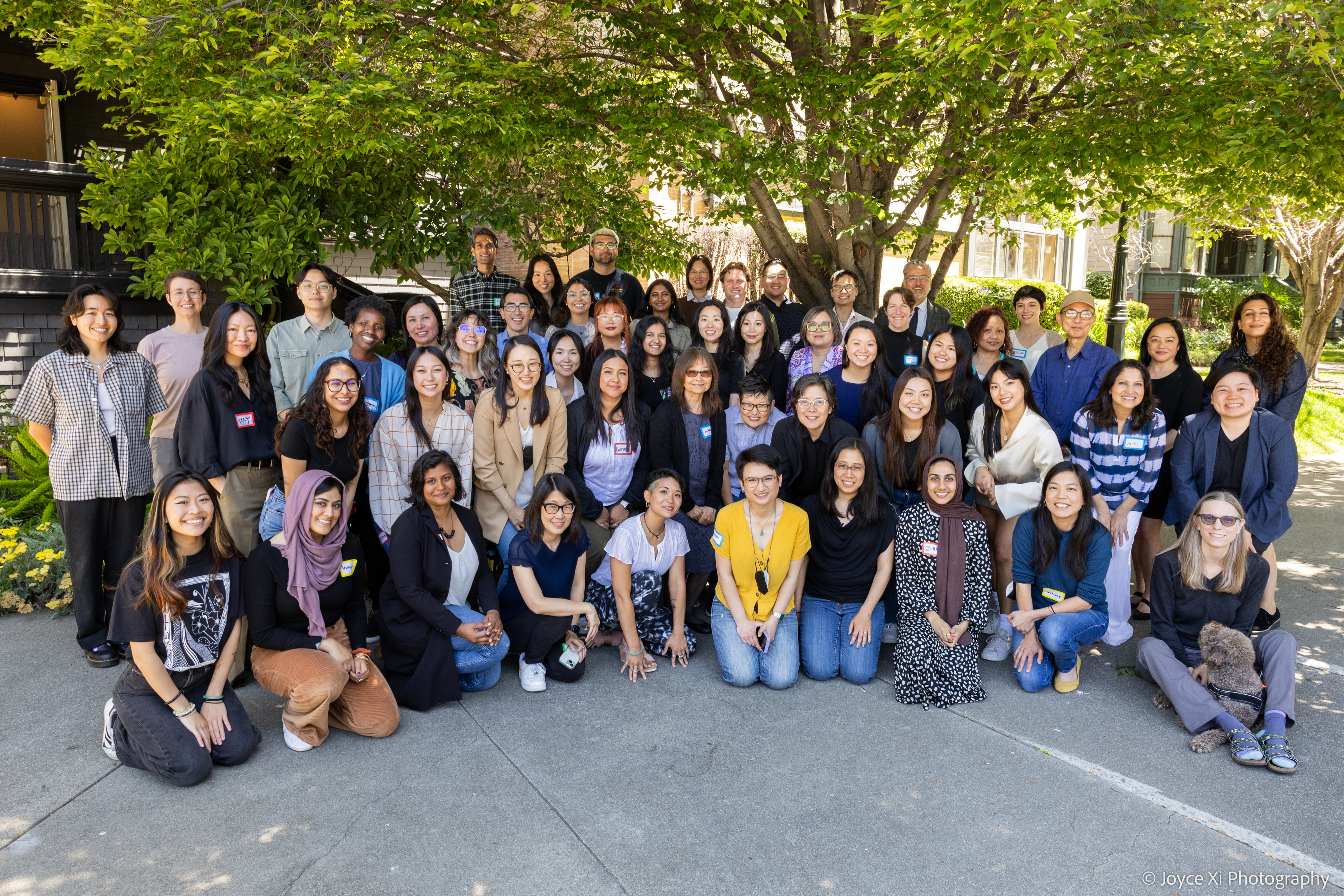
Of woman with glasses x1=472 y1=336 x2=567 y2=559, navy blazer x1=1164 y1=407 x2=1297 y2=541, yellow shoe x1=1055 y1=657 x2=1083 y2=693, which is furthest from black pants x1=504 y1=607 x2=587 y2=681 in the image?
navy blazer x1=1164 y1=407 x2=1297 y2=541

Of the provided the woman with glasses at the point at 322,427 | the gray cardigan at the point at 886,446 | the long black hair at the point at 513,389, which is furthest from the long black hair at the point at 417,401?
the gray cardigan at the point at 886,446

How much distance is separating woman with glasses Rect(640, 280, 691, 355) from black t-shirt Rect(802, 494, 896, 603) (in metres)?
2.01

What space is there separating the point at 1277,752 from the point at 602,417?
12.5 ft

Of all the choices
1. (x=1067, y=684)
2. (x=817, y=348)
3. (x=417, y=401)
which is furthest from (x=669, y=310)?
(x=1067, y=684)

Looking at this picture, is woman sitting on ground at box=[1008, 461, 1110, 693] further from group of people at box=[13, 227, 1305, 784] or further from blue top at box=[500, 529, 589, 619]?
blue top at box=[500, 529, 589, 619]

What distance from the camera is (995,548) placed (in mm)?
5535

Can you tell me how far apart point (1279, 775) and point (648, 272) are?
22.2 ft

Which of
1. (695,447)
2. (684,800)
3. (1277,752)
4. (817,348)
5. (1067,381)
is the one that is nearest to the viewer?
(684,800)

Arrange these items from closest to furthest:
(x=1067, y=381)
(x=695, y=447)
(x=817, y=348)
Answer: (x=695, y=447) → (x=1067, y=381) → (x=817, y=348)

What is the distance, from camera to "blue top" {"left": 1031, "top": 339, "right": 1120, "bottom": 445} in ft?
19.2

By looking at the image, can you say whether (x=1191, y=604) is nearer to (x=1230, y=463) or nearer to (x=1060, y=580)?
(x=1060, y=580)

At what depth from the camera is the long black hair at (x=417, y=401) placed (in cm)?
496

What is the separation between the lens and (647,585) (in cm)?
506

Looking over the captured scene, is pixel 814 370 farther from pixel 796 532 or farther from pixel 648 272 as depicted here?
pixel 648 272
